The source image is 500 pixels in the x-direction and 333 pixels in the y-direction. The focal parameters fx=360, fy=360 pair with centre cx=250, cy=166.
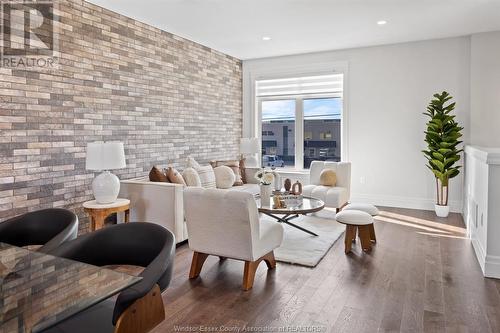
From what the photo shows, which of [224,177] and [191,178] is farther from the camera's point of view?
[224,177]

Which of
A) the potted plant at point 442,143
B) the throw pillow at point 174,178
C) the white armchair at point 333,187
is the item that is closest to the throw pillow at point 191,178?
the throw pillow at point 174,178

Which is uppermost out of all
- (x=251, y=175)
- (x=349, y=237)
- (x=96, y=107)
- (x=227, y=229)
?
(x=96, y=107)

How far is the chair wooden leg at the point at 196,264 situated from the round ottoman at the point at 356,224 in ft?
5.08

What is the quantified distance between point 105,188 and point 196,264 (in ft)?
4.35

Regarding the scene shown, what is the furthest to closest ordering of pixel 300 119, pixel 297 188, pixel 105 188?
1. pixel 300 119
2. pixel 297 188
3. pixel 105 188

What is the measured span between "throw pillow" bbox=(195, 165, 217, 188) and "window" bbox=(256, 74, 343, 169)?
7.83 feet

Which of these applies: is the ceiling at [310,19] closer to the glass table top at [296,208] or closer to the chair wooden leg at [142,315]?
the glass table top at [296,208]

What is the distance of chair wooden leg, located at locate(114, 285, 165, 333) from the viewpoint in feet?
4.23

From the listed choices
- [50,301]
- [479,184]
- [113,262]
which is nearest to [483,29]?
[479,184]

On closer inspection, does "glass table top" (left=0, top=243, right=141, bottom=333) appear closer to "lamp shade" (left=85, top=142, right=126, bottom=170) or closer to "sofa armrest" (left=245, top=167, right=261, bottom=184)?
"lamp shade" (left=85, top=142, right=126, bottom=170)

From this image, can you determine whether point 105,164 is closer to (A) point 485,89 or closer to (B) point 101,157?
(B) point 101,157

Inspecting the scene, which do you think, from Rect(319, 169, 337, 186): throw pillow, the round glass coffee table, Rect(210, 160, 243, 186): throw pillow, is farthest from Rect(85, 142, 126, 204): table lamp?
Rect(319, 169, 337, 186): throw pillow

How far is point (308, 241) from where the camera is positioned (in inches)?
168

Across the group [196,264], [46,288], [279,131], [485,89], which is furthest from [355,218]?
[279,131]
